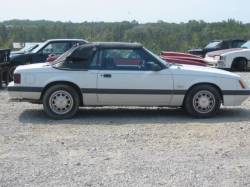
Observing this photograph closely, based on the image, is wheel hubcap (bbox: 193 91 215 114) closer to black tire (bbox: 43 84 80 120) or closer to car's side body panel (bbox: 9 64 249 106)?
car's side body panel (bbox: 9 64 249 106)

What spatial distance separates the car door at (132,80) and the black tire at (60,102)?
1.53 feet

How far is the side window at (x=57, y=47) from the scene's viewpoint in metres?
17.5

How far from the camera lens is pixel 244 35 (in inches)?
1794

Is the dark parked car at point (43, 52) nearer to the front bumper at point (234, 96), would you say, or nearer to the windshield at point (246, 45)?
the front bumper at point (234, 96)

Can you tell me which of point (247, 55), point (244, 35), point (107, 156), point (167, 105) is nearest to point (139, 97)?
point (167, 105)

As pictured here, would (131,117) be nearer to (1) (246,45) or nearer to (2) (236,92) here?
(2) (236,92)

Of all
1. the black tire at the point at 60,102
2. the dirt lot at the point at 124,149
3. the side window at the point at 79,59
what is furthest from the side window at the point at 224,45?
the black tire at the point at 60,102

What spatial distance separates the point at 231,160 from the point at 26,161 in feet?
8.13

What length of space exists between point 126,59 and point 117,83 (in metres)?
0.50

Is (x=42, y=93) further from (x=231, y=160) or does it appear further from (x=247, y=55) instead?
(x=247, y=55)

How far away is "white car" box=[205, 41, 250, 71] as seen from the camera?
72.7ft

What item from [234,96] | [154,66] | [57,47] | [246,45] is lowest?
[234,96]

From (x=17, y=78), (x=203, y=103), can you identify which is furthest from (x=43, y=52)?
(x=203, y=103)

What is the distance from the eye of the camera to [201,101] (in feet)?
32.6
